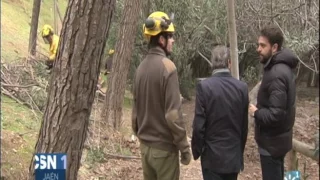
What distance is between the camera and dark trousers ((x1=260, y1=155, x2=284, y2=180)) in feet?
13.6

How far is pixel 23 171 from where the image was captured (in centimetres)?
562

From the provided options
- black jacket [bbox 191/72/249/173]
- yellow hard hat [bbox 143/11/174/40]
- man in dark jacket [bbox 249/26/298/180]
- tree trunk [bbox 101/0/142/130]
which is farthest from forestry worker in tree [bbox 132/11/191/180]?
tree trunk [bbox 101/0/142/130]

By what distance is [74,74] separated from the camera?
13.5 feet

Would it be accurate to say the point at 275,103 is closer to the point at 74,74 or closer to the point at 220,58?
the point at 220,58

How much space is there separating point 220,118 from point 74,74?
126cm

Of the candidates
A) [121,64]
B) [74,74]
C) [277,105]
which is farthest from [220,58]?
[121,64]

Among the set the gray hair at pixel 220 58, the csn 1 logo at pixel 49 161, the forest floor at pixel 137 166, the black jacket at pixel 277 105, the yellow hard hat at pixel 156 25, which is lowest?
the forest floor at pixel 137 166

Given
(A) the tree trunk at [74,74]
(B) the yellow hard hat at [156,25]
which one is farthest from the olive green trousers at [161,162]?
(B) the yellow hard hat at [156,25]

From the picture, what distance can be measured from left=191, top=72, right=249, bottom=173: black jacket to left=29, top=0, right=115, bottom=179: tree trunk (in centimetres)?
93

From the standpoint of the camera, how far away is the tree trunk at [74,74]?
4.09 m

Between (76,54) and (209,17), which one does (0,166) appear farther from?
(209,17)

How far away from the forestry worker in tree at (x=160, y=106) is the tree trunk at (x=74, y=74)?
15.4 inches

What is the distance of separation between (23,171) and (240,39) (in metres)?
10.8

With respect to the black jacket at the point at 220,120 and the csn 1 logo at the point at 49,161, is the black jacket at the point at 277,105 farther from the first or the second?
the csn 1 logo at the point at 49,161
